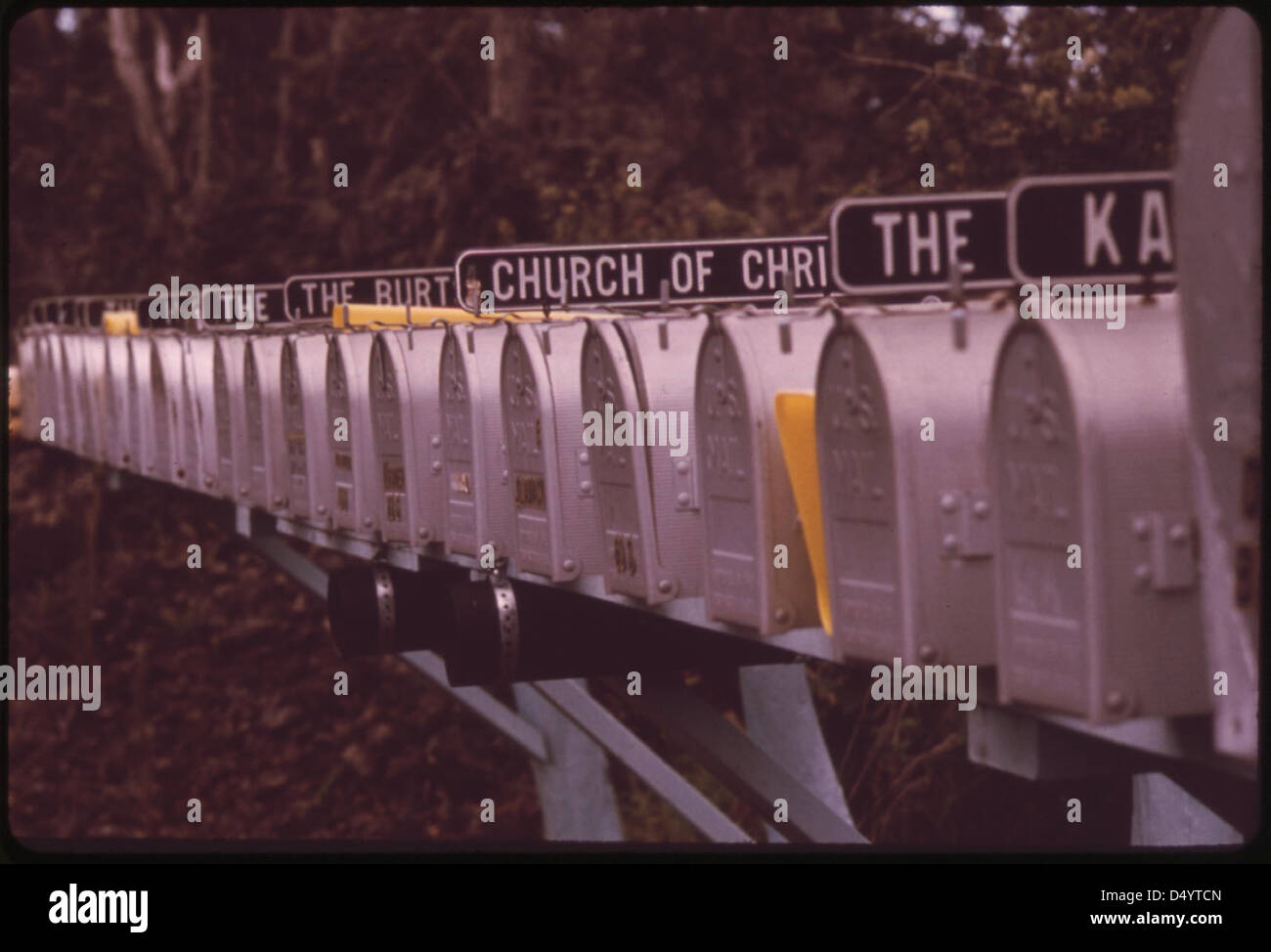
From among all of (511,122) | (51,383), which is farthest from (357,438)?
(511,122)

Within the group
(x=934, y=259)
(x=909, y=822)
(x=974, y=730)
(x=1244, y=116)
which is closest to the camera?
(x=1244, y=116)

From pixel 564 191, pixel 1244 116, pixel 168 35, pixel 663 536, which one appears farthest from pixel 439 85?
pixel 1244 116

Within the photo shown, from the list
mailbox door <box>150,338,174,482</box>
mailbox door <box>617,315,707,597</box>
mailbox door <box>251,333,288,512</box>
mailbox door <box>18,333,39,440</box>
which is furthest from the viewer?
mailbox door <box>18,333,39,440</box>

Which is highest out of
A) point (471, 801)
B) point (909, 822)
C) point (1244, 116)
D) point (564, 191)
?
point (564, 191)

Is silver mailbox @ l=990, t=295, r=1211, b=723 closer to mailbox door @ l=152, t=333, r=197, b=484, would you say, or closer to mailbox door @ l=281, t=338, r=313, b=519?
mailbox door @ l=281, t=338, r=313, b=519

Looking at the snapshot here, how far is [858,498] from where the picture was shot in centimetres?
311

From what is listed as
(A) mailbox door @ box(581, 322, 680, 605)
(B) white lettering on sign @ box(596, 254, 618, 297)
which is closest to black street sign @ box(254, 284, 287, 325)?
(B) white lettering on sign @ box(596, 254, 618, 297)

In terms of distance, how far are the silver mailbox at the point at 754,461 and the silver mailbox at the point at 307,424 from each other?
2546 millimetres

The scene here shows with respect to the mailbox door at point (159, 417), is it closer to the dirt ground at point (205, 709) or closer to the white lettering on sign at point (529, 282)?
the white lettering on sign at point (529, 282)

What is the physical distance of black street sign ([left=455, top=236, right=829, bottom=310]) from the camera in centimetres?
480

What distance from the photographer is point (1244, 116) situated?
2.37 m

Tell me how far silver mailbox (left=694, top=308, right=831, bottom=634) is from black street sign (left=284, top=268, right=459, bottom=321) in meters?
2.21
